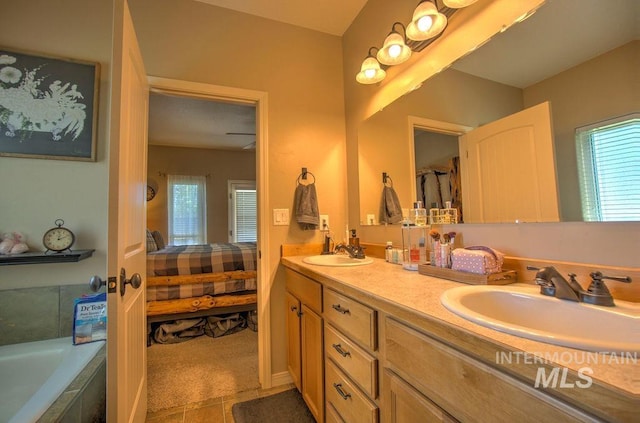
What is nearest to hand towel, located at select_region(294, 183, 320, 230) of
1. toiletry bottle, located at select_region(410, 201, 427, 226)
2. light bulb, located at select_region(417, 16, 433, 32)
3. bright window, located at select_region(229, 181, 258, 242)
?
toiletry bottle, located at select_region(410, 201, 427, 226)

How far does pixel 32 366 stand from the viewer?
54.6 inches

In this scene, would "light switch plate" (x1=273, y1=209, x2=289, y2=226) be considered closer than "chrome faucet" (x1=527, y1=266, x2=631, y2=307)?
No

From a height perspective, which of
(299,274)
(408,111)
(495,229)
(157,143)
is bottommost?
(299,274)

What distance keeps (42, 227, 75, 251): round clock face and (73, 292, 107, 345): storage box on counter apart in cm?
31

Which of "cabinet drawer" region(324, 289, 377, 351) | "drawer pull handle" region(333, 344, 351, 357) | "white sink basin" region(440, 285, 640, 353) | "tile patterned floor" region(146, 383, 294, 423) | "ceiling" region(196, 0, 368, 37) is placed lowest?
"tile patterned floor" region(146, 383, 294, 423)

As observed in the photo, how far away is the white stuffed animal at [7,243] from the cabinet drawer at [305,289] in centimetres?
150

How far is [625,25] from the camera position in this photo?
0.79 meters

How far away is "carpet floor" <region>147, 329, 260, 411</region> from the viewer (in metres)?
1.83

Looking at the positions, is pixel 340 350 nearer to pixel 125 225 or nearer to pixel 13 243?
pixel 125 225

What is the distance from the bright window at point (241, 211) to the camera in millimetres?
5645

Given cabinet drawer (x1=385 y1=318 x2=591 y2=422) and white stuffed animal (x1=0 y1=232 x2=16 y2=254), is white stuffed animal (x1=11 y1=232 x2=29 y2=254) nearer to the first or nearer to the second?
white stuffed animal (x1=0 y1=232 x2=16 y2=254)

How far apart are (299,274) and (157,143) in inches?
192

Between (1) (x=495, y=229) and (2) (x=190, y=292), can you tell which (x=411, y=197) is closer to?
(1) (x=495, y=229)

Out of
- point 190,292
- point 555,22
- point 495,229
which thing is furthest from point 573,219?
point 190,292
